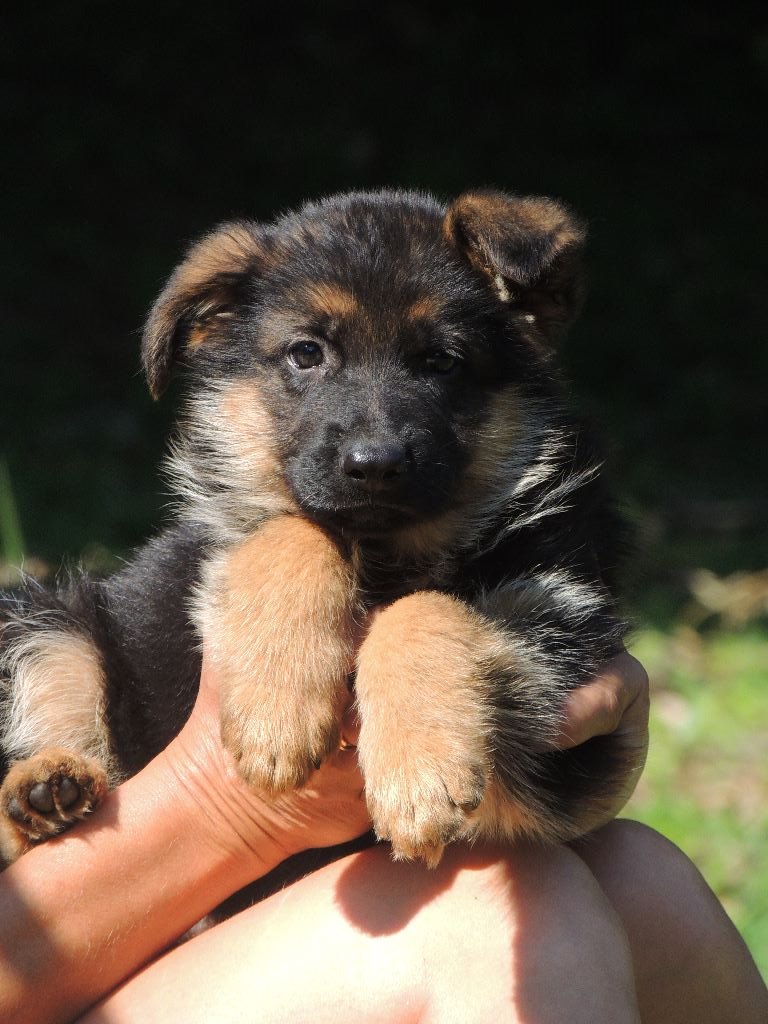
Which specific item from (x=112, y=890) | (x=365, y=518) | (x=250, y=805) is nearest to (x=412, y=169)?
(x=365, y=518)

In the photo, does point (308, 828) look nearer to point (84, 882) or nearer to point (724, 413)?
point (84, 882)

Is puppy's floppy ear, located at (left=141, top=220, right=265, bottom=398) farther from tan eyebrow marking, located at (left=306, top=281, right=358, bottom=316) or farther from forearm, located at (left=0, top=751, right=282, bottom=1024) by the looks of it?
forearm, located at (left=0, top=751, right=282, bottom=1024)

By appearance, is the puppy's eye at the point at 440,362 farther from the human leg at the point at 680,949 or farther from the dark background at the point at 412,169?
the dark background at the point at 412,169

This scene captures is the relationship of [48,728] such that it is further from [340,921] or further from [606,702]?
[606,702]

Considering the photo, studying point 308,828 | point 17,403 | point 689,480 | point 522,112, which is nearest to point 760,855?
point 308,828

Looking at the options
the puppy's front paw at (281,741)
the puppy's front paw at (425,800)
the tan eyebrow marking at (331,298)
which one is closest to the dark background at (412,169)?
the tan eyebrow marking at (331,298)
